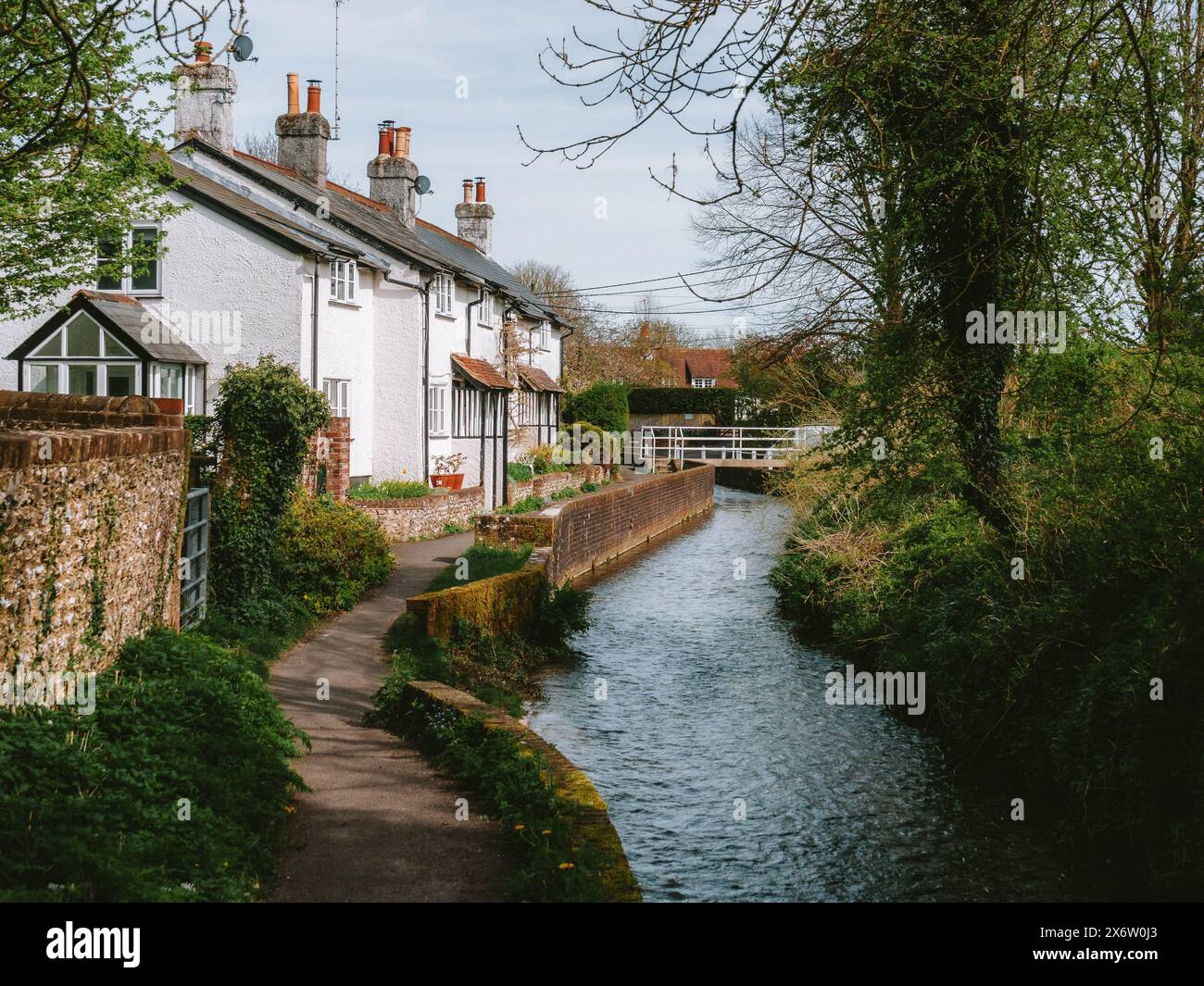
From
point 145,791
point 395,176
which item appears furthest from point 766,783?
point 395,176

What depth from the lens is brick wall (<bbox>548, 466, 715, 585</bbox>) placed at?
2088 cm

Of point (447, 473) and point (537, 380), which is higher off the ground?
point (537, 380)

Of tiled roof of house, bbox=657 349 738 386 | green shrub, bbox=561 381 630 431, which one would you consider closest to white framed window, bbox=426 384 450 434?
green shrub, bbox=561 381 630 431

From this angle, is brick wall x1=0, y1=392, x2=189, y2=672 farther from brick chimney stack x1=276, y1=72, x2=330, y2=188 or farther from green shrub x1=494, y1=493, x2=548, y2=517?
brick chimney stack x1=276, y1=72, x2=330, y2=188

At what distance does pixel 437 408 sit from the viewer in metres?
27.0

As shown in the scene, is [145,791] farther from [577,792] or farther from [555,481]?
[555,481]

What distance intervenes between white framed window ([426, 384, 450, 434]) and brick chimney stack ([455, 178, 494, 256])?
18.5m

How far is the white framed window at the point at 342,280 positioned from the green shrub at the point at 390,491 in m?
3.92

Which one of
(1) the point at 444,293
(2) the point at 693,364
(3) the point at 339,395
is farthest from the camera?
(2) the point at 693,364

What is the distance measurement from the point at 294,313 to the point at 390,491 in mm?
4042

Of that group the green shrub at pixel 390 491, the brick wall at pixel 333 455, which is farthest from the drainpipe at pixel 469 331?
the brick wall at pixel 333 455

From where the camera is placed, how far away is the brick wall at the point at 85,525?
6.14 meters

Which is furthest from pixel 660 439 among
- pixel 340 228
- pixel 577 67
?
pixel 577 67
